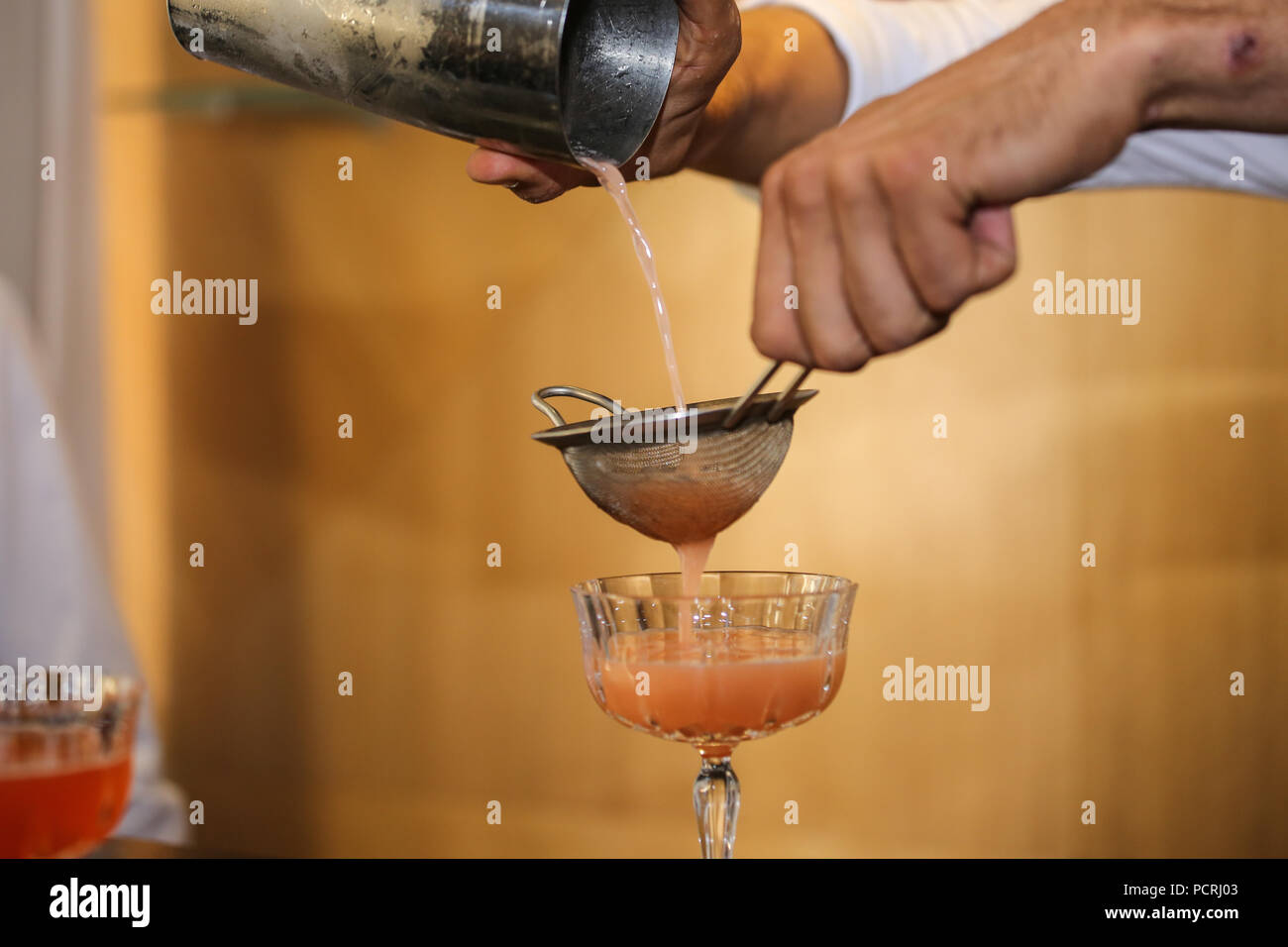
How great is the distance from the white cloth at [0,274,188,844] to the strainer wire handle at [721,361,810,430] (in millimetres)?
1589

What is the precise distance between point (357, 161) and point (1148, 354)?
7.13ft

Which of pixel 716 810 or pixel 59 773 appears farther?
pixel 716 810

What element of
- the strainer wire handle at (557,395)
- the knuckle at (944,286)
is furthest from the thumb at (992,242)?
the strainer wire handle at (557,395)

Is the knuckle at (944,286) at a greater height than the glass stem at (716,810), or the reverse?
the knuckle at (944,286)

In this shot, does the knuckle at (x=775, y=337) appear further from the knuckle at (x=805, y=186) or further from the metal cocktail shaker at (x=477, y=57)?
the metal cocktail shaker at (x=477, y=57)

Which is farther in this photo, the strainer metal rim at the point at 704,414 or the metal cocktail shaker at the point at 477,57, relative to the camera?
the strainer metal rim at the point at 704,414

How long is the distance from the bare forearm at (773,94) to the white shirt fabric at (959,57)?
0.08ft

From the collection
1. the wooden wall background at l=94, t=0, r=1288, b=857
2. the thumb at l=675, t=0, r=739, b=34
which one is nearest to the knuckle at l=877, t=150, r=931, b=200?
the thumb at l=675, t=0, r=739, b=34

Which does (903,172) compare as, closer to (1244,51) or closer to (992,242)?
(992,242)

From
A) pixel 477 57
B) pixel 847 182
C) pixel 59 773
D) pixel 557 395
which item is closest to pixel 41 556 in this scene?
pixel 557 395

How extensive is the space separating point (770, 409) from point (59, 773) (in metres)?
0.67

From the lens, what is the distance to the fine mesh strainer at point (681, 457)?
1134mm

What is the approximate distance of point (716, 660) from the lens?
1.07m

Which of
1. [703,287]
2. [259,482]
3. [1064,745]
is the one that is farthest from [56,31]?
[1064,745]
